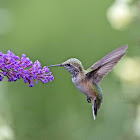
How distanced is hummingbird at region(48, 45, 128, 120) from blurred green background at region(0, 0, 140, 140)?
0.84m

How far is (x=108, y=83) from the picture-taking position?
5.00 meters

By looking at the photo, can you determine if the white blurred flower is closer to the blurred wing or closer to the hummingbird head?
the blurred wing

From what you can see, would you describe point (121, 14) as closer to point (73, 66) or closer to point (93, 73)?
point (93, 73)

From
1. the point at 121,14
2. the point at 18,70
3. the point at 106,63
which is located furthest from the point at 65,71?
the point at 18,70

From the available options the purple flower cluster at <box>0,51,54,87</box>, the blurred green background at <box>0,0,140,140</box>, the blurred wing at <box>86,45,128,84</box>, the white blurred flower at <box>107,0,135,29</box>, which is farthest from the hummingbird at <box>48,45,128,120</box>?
the white blurred flower at <box>107,0,135,29</box>

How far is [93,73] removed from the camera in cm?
306

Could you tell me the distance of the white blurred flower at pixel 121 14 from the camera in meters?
4.18

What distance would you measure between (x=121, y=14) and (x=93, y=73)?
1.66 metres

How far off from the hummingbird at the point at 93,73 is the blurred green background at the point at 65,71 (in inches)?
33.0

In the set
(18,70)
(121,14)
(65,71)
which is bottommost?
(18,70)

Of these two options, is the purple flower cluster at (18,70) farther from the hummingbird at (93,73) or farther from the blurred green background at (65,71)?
the blurred green background at (65,71)

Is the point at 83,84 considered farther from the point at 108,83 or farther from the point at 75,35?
the point at 75,35

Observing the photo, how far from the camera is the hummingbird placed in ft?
9.66

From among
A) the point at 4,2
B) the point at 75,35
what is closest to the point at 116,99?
the point at 75,35
